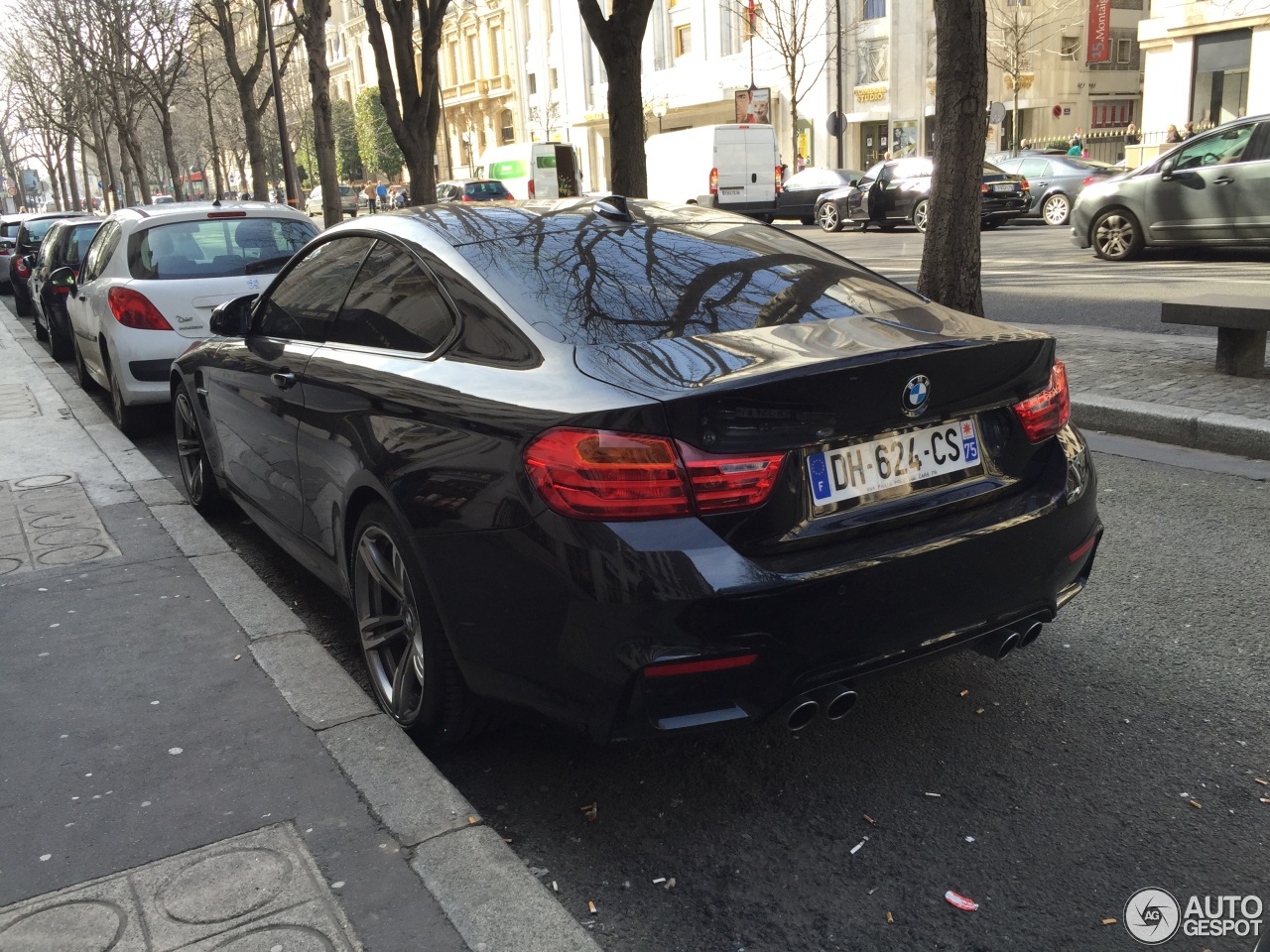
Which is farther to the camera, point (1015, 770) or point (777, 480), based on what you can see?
point (1015, 770)

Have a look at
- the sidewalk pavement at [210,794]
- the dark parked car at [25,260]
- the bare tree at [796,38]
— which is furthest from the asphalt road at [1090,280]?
the bare tree at [796,38]

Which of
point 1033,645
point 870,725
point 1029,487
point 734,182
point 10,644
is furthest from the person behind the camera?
point 734,182

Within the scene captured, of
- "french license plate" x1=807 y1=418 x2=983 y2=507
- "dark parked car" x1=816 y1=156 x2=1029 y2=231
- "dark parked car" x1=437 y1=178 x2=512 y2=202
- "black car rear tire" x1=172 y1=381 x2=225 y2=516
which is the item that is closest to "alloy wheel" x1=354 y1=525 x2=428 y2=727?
"french license plate" x1=807 y1=418 x2=983 y2=507

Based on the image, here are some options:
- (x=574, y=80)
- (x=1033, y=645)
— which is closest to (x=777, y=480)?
(x=1033, y=645)

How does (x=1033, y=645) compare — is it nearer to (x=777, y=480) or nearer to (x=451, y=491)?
(x=777, y=480)

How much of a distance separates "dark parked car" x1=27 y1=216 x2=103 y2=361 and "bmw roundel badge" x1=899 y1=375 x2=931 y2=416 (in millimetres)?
11623

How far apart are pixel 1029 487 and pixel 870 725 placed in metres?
0.86

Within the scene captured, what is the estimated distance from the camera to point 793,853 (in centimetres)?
288

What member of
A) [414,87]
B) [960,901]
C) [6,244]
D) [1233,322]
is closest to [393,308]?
[960,901]

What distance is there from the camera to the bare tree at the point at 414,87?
1864cm

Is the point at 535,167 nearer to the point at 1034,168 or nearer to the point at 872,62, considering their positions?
the point at 1034,168

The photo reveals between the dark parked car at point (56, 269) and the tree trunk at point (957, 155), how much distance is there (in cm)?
883

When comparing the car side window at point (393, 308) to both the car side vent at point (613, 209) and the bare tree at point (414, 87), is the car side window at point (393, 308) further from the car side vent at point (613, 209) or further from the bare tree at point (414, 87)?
the bare tree at point (414, 87)

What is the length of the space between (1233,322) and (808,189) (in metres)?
23.6
